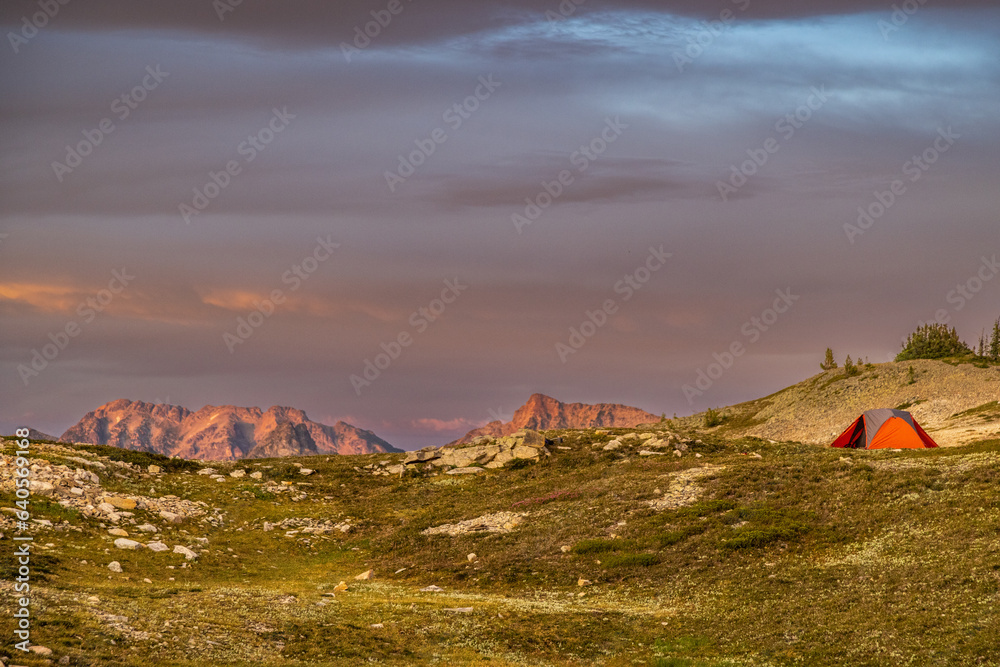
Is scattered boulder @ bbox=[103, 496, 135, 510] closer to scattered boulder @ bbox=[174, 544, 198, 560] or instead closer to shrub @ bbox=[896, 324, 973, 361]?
scattered boulder @ bbox=[174, 544, 198, 560]

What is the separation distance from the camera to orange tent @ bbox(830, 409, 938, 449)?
66562mm

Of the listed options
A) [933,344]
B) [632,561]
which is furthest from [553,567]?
[933,344]

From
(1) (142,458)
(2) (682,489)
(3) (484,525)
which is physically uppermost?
(1) (142,458)

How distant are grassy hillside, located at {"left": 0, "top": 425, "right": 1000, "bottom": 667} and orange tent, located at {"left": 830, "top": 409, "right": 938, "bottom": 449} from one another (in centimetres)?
1580

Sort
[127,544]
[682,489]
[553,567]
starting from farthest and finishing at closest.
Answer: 1. [682,489]
2. [127,544]
3. [553,567]

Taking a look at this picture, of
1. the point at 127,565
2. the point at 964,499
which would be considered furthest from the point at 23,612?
the point at 964,499

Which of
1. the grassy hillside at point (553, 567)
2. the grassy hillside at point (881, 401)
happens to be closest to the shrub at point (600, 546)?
the grassy hillside at point (553, 567)

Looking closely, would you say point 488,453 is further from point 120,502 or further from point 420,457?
point 120,502

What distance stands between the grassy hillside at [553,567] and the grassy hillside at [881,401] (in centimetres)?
4541

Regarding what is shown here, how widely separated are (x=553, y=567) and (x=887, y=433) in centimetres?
4556

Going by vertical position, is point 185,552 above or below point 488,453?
below

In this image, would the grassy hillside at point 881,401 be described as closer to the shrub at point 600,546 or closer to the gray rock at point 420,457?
the gray rock at point 420,457

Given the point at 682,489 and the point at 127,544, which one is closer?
the point at 127,544

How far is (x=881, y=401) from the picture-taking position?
4262 inches
